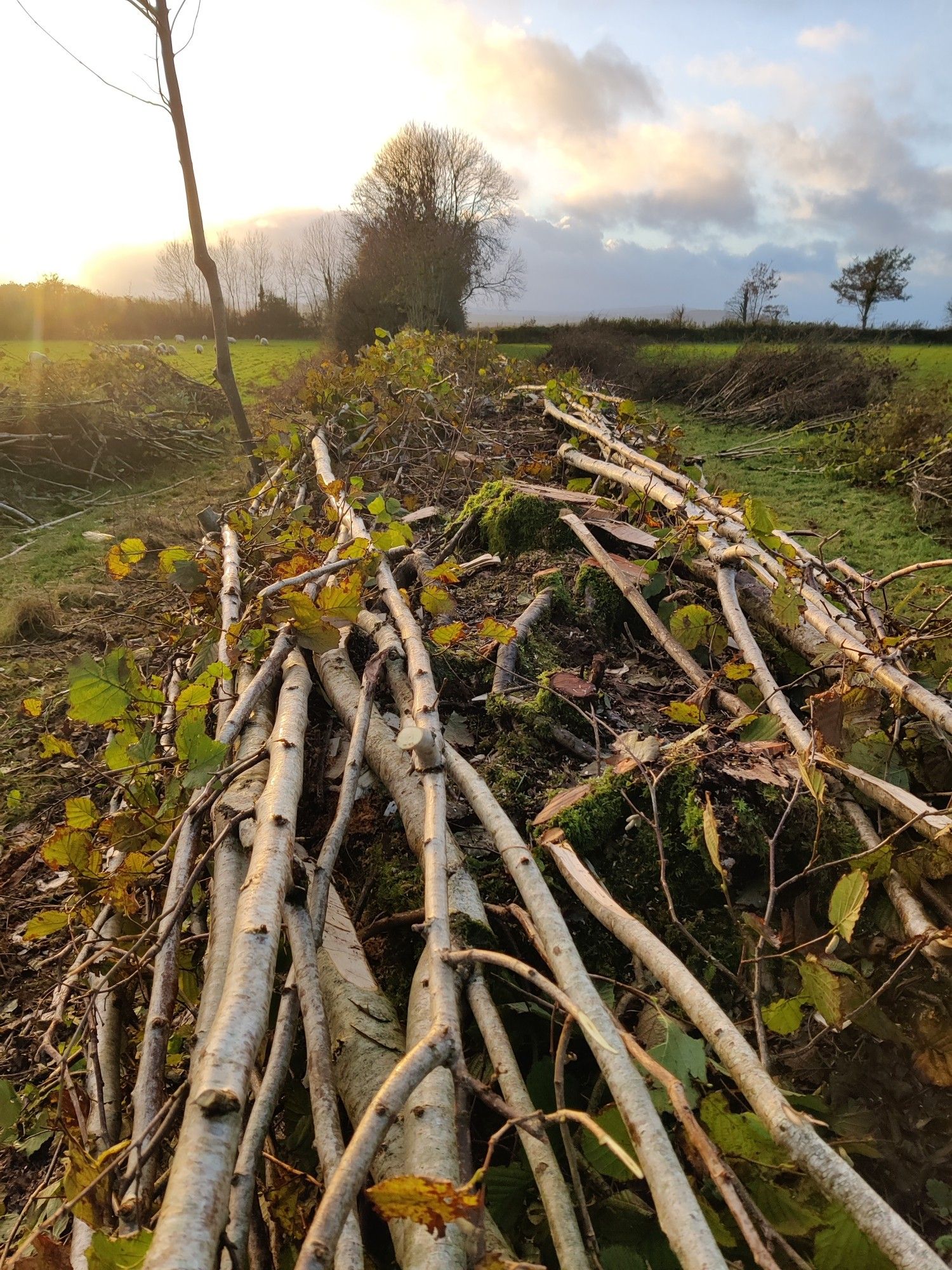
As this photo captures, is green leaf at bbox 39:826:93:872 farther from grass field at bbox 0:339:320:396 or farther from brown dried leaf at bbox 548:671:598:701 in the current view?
grass field at bbox 0:339:320:396

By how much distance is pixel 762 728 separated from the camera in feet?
6.22

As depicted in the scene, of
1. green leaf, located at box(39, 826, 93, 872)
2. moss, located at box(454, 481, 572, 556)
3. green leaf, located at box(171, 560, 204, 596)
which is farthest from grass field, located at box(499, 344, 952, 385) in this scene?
green leaf, located at box(39, 826, 93, 872)

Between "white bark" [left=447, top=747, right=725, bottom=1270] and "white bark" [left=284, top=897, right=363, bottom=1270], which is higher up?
"white bark" [left=447, top=747, right=725, bottom=1270]

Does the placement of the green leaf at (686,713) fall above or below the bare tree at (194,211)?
below

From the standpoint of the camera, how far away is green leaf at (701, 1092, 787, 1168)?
Answer: 973mm

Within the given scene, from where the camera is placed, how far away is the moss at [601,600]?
286 centimetres

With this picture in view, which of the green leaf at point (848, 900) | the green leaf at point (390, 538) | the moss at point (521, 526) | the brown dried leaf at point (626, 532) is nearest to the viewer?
the green leaf at point (848, 900)

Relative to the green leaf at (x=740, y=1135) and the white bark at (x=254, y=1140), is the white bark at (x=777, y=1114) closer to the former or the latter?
the green leaf at (x=740, y=1135)

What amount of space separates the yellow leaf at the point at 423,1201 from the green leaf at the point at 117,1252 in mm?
356

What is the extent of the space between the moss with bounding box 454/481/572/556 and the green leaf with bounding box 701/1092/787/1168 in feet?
8.86

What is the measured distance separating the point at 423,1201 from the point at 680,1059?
0.58 m

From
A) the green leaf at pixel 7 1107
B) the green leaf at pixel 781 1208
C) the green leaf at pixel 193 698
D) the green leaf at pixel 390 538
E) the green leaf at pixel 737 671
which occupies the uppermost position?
the green leaf at pixel 390 538

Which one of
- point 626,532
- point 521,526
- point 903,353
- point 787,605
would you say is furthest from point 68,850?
point 903,353

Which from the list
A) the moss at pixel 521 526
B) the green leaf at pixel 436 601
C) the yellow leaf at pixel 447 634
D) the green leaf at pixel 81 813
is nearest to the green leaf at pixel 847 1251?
the yellow leaf at pixel 447 634
